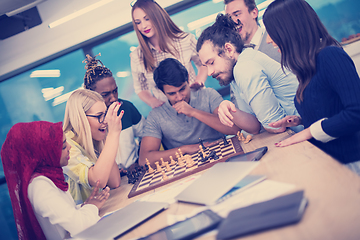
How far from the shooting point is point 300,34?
1.39 m

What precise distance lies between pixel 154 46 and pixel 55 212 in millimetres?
2333

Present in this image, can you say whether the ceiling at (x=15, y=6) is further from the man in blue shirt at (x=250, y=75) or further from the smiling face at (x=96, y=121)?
the man in blue shirt at (x=250, y=75)

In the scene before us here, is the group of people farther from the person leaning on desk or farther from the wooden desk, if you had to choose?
the wooden desk

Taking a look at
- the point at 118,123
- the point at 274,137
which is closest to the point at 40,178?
the point at 118,123

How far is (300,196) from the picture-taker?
703 mm

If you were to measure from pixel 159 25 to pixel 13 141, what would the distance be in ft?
6.98

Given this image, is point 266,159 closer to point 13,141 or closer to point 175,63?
point 13,141

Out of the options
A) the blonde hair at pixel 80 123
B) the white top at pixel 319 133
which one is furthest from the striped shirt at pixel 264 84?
the blonde hair at pixel 80 123

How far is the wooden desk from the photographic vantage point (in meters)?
0.59

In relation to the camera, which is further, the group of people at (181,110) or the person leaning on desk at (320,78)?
the group of people at (181,110)

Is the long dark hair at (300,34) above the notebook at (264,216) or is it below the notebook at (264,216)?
above

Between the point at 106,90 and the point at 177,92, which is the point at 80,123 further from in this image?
the point at 177,92

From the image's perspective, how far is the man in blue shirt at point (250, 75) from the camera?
1.79m

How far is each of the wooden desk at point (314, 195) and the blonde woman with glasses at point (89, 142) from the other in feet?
3.15
